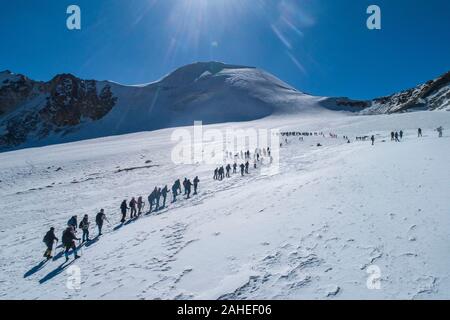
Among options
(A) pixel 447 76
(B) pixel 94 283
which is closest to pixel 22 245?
(B) pixel 94 283

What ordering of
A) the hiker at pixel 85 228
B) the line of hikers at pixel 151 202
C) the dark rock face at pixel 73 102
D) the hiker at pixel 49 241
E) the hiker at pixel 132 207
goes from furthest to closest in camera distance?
the dark rock face at pixel 73 102 → the hiker at pixel 132 207 → the line of hikers at pixel 151 202 → the hiker at pixel 85 228 → the hiker at pixel 49 241

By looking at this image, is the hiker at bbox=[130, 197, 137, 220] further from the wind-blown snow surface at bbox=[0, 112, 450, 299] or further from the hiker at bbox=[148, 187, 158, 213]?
the hiker at bbox=[148, 187, 158, 213]

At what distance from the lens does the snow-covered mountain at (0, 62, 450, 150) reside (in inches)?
4830

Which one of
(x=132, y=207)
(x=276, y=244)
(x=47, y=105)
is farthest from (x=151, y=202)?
(x=47, y=105)

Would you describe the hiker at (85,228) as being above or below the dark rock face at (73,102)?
below

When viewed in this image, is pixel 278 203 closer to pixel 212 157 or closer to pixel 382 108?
pixel 212 157

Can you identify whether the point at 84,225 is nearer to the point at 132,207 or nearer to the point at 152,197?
the point at 132,207

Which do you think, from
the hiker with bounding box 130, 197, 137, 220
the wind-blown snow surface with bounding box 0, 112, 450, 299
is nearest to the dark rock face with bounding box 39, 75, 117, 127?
the wind-blown snow surface with bounding box 0, 112, 450, 299

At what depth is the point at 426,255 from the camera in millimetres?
6961

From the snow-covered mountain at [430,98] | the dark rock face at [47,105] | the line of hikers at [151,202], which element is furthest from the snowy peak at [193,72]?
the line of hikers at [151,202]

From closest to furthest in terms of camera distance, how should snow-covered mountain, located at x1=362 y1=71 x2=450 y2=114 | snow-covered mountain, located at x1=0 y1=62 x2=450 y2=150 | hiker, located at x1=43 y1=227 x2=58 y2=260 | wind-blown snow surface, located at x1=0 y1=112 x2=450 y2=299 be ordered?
wind-blown snow surface, located at x1=0 y1=112 x2=450 y2=299 → hiker, located at x1=43 y1=227 x2=58 y2=260 → snow-covered mountain, located at x1=362 y1=71 x2=450 y2=114 → snow-covered mountain, located at x1=0 y1=62 x2=450 y2=150

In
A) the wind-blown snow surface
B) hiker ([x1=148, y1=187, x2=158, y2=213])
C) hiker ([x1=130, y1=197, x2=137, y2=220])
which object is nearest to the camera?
the wind-blown snow surface

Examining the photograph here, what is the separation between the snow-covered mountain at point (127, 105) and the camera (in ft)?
403

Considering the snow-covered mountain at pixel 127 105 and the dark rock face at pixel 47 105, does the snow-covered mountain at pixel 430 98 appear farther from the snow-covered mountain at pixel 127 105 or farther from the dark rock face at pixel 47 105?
the dark rock face at pixel 47 105
